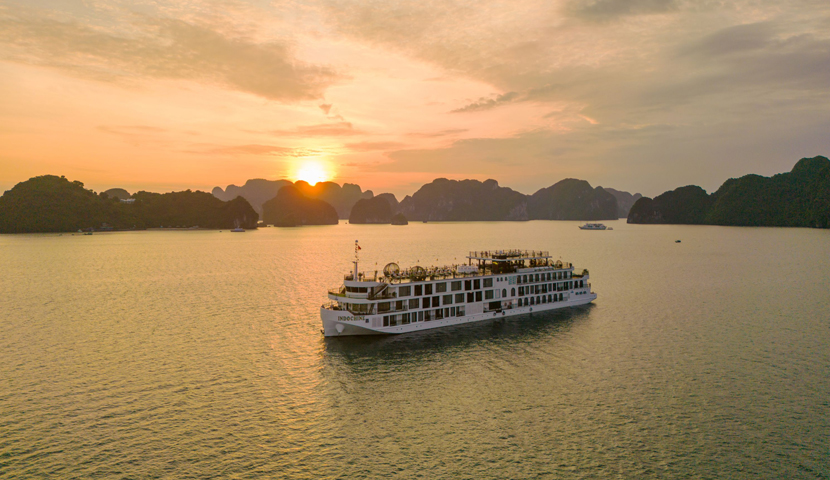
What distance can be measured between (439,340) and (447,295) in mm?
9582

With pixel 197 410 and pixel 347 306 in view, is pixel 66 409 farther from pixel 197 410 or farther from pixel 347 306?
pixel 347 306

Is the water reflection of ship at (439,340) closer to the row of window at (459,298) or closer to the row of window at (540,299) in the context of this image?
the row of window at (459,298)

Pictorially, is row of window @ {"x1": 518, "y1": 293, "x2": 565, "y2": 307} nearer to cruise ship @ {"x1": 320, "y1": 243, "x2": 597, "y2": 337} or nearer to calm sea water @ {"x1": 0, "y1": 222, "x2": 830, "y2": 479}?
cruise ship @ {"x1": 320, "y1": 243, "x2": 597, "y2": 337}

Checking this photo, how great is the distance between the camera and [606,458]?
32438 mm

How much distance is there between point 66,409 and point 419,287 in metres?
42.1

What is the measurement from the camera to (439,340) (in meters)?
61.1

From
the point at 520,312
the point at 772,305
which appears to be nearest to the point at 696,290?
the point at 772,305

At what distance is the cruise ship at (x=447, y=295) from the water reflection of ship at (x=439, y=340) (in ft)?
6.09

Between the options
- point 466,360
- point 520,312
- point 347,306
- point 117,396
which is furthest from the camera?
point 520,312

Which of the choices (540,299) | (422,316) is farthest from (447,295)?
(540,299)

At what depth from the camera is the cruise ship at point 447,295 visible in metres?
61.6

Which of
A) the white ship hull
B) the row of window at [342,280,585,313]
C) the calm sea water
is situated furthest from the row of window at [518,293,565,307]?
the white ship hull

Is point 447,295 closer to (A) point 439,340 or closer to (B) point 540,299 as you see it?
(A) point 439,340

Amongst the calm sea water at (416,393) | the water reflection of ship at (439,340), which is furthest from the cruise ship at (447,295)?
Answer: the calm sea water at (416,393)
